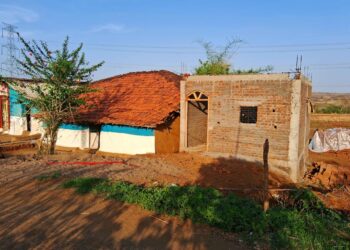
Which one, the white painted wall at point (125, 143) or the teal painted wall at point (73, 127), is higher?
the teal painted wall at point (73, 127)

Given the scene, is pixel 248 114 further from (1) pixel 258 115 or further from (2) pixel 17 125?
(2) pixel 17 125

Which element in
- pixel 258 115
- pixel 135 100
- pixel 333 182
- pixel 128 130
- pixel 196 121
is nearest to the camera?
pixel 258 115

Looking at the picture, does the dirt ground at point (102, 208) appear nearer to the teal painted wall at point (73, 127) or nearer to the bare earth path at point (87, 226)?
the bare earth path at point (87, 226)

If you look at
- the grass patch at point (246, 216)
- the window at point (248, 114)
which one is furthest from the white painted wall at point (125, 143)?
the grass patch at point (246, 216)

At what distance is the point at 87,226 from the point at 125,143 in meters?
10.6

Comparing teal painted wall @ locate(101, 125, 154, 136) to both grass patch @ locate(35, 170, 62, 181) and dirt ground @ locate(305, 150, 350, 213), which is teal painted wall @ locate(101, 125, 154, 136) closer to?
grass patch @ locate(35, 170, 62, 181)

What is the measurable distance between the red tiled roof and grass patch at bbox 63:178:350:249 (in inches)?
307

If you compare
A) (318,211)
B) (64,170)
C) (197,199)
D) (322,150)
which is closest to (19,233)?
(197,199)

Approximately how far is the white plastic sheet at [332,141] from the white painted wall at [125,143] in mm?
13119

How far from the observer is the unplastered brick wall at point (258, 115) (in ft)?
42.4

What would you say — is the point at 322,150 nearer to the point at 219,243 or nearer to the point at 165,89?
the point at 165,89

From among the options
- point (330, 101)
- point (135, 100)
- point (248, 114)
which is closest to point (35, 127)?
point (135, 100)

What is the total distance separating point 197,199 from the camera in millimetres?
7055

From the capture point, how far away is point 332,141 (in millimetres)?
22922
